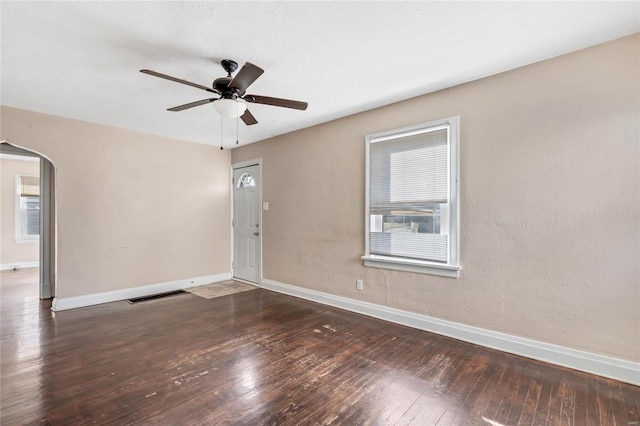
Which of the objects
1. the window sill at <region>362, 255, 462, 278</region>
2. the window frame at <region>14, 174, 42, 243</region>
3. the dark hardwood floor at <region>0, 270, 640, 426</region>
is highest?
the window frame at <region>14, 174, 42, 243</region>

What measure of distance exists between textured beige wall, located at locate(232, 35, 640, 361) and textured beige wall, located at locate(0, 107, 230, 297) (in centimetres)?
345

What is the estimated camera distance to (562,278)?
2.48m

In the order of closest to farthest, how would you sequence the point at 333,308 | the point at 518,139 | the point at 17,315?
the point at 518,139 → the point at 17,315 → the point at 333,308

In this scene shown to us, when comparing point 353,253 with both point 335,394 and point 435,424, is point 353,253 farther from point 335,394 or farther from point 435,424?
point 435,424

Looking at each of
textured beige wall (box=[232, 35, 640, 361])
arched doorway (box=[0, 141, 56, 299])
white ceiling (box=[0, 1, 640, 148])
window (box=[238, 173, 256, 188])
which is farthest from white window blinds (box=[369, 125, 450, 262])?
arched doorway (box=[0, 141, 56, 299])

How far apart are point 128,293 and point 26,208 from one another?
4.94 meters

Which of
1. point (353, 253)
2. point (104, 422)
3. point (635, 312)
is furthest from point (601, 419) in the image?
point (104, 422)

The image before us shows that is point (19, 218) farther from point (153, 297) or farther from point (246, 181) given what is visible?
point (246, 181)

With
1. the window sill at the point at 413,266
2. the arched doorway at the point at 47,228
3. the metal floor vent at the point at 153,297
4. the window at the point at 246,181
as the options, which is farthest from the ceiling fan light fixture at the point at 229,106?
the arched doorway at the point at 47,228

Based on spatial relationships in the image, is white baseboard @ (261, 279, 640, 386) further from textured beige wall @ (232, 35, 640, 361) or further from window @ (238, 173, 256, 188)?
window @ (238, 173, 256, 188)

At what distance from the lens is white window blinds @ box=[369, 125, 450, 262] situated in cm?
314

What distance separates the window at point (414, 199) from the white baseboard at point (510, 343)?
1.79 ft

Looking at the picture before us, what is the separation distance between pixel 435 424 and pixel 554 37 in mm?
2898

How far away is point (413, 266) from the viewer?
334cm
